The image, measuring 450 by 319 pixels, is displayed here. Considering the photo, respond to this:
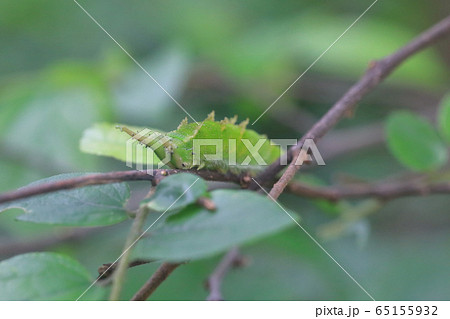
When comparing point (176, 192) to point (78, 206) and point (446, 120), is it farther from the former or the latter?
point (446, 120)

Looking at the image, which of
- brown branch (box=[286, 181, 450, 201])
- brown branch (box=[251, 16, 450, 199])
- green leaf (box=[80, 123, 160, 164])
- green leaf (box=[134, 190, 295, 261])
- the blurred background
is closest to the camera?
green leaf (box=[134, 190, 295, 261])

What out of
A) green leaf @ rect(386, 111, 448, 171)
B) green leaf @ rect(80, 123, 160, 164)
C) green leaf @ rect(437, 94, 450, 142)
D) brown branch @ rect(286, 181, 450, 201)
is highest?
green leaf @ rect(437, 94, 450, 142)

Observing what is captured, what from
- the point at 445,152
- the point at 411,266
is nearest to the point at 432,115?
the point at 411,266

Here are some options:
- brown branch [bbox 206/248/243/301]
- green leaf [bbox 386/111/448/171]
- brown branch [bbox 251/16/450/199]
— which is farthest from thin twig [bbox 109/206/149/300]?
green leaf [bbox 386/111/448/171]

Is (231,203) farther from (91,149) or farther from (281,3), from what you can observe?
(281,3)

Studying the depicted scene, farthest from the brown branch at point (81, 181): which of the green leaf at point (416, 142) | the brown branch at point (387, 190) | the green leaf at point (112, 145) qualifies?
the green leaf at point (416, 142)

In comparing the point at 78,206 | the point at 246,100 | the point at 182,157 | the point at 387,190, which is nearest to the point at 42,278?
the point at 78,206

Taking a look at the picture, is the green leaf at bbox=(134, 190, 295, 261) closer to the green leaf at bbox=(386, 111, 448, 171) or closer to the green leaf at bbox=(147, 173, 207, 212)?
the green leaf at bbox=(147, 173, 207, 212)

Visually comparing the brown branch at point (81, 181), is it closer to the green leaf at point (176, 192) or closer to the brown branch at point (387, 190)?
the green leaf at point (176, 192)
